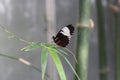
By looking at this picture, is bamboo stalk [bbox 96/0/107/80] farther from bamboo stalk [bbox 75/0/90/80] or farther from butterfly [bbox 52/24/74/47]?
butterfly [bbox 52/24/74/47]

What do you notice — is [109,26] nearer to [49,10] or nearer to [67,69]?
[67,69]

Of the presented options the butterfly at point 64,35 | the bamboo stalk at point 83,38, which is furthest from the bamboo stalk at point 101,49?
the butterfly at point 64,35

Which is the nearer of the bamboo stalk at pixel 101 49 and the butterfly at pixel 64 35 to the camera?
the butterfly at pixel 64 35

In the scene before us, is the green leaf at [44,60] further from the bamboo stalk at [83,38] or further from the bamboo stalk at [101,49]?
the bamboo stalk at [101,49]

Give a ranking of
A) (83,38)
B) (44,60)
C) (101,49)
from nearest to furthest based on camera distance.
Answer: (44,60), (83,38), (101,49)

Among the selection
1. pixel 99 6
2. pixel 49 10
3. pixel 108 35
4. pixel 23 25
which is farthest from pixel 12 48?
pixel 108 35

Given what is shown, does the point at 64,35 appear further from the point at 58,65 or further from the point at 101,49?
the point at 101,49

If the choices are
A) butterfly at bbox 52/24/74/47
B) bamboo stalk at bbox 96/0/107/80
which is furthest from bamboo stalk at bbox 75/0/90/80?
bamboo stalk at bbox 96/0/107/80

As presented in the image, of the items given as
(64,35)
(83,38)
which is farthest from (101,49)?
(64,35)
